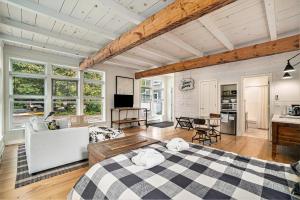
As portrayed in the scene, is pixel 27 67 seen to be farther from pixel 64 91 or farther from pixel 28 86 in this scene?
pixel 64 91

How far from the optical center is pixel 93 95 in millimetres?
5680

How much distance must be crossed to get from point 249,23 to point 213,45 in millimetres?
1223

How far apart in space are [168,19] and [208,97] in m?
4.44

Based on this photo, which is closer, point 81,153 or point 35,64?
point 81,153

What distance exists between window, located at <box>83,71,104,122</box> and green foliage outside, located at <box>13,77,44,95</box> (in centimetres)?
135

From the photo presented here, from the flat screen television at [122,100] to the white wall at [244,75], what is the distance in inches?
86.1

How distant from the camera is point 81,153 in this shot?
2900 millimetres

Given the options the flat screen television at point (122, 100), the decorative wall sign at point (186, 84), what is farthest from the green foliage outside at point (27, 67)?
the decorative wall sign at point (186, 84)

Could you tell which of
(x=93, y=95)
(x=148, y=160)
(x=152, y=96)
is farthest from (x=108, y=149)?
(x=152, y=96)

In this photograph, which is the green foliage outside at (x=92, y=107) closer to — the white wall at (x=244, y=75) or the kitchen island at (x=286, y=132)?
the white wall at (x=244, y=75)

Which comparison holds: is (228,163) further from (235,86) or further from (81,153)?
(235,86)

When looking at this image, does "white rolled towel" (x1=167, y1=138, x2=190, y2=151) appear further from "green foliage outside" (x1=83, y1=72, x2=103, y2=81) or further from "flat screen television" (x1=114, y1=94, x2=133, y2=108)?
"green foliage outside" (x1=83, y1=72, x2=103, y2=81)

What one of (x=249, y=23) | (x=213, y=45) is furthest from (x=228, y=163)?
(x=213, y=45)

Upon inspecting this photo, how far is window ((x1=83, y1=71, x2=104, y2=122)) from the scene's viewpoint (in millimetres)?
5477
